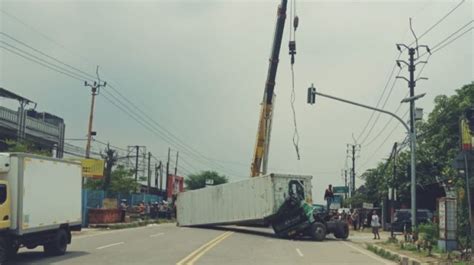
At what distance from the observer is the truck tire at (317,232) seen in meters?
32.6

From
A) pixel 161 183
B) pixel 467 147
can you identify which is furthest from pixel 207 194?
pixel 161 183

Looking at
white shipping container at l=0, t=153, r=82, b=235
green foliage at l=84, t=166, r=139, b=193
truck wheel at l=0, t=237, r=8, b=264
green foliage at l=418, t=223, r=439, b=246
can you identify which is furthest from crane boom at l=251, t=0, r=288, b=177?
green foliage at l=84, t=166, r=139, b=193

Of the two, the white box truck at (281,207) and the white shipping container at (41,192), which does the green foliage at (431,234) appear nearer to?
the white box truck at (281,207)

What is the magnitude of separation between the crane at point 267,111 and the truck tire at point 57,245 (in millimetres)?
18471

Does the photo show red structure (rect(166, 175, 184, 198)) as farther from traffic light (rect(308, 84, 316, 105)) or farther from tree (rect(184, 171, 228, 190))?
traffic light (rect(308, 84, 316, 105))

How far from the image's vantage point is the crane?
3459 centimetres

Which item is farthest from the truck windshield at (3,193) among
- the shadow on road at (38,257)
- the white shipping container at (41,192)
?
the shadow on road at (38,257)

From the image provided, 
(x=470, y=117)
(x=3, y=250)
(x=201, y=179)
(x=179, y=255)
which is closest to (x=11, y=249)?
(x=3, y=250)

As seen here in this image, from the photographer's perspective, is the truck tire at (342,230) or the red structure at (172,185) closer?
the truck tire at (342,230)

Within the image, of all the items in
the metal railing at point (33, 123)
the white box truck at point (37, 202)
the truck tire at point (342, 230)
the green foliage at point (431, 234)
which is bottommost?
the truck tire at point (342, 230)

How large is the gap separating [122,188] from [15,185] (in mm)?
48055

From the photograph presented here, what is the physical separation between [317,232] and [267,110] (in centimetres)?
816

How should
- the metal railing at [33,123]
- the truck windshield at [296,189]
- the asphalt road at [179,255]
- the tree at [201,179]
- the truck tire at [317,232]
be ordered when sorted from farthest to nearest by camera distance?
the tree at [201,179]
the metal railing at [33,123]
the truck windshield at [296,189]
the truck tire at [317,232]
the asphalt road at [179,255]

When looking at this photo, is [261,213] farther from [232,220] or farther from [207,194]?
[207,194]
